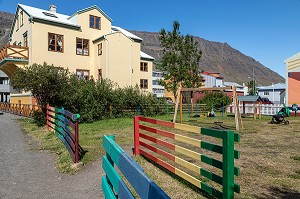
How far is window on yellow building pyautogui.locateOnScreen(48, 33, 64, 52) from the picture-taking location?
2667cm

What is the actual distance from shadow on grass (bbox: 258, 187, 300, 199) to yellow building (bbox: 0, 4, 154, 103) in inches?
980

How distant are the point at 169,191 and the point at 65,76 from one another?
47.3ft

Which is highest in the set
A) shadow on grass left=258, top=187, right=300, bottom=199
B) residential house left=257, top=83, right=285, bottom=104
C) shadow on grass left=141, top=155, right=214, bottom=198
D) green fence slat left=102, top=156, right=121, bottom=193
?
residential house left=257, top=83, right=285, bottom=104

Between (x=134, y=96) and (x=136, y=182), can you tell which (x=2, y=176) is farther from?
(x=134, y=96)

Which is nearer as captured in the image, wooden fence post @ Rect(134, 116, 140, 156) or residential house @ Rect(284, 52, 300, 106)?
wooden fence post @ Rect(134, 116, 140, 156)

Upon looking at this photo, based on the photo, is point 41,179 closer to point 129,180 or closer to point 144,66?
point 129,180

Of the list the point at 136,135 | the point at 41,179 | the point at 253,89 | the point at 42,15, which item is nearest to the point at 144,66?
the point at 42,15

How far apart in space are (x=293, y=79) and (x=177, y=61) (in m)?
11.6

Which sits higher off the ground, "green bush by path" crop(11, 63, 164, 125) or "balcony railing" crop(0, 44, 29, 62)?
"balcony railing" crop(0, 44, 29, 62)

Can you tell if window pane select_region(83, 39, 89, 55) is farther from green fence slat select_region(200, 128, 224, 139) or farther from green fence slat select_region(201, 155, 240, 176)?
green fence slat select_region(201, 155, 240, 176)

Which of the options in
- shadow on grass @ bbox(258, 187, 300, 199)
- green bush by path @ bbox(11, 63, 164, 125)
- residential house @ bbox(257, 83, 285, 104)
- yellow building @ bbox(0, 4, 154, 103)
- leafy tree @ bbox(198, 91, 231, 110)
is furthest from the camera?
residential house @ bbox(257, 83, 285, 104)

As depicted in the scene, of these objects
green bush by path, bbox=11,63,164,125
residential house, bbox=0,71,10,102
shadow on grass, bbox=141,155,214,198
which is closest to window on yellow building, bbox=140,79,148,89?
green bush by path, bbox=11,63,164,125

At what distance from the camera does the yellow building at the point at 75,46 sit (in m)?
25.6

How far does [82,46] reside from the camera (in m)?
29.3
